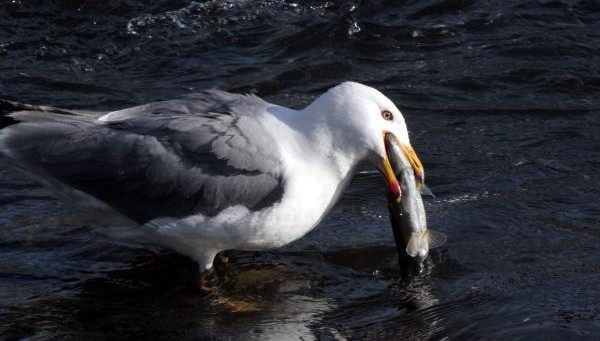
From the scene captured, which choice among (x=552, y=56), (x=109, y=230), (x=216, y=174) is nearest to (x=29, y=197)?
(x=109, y=230)

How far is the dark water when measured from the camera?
5.75 meters

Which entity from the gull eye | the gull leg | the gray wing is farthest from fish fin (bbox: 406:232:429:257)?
the gull leg

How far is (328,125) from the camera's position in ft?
19.8

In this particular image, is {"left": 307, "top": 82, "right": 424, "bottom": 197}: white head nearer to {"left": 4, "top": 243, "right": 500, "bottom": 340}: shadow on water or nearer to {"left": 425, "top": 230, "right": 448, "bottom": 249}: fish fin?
{"left": 425, "top": 230, "right": 448, "bottom": 249}: fish fin

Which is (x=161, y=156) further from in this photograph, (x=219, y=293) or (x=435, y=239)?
(x=435, y=239)

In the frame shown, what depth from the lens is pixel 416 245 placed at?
6043 millimetres

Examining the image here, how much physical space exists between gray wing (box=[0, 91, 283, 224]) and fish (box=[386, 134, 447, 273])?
0.68 m

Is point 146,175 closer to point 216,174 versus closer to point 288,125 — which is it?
point 216,174

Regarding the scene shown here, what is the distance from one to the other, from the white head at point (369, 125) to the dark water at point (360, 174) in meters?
0.72

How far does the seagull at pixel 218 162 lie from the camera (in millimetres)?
5945

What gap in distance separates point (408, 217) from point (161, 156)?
1470 millimetres

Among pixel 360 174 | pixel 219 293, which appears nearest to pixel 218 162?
pixel 219 293

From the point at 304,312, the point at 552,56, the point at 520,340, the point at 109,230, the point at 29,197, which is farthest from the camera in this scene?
the point at 552,56

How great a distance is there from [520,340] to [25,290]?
9.44 ft
